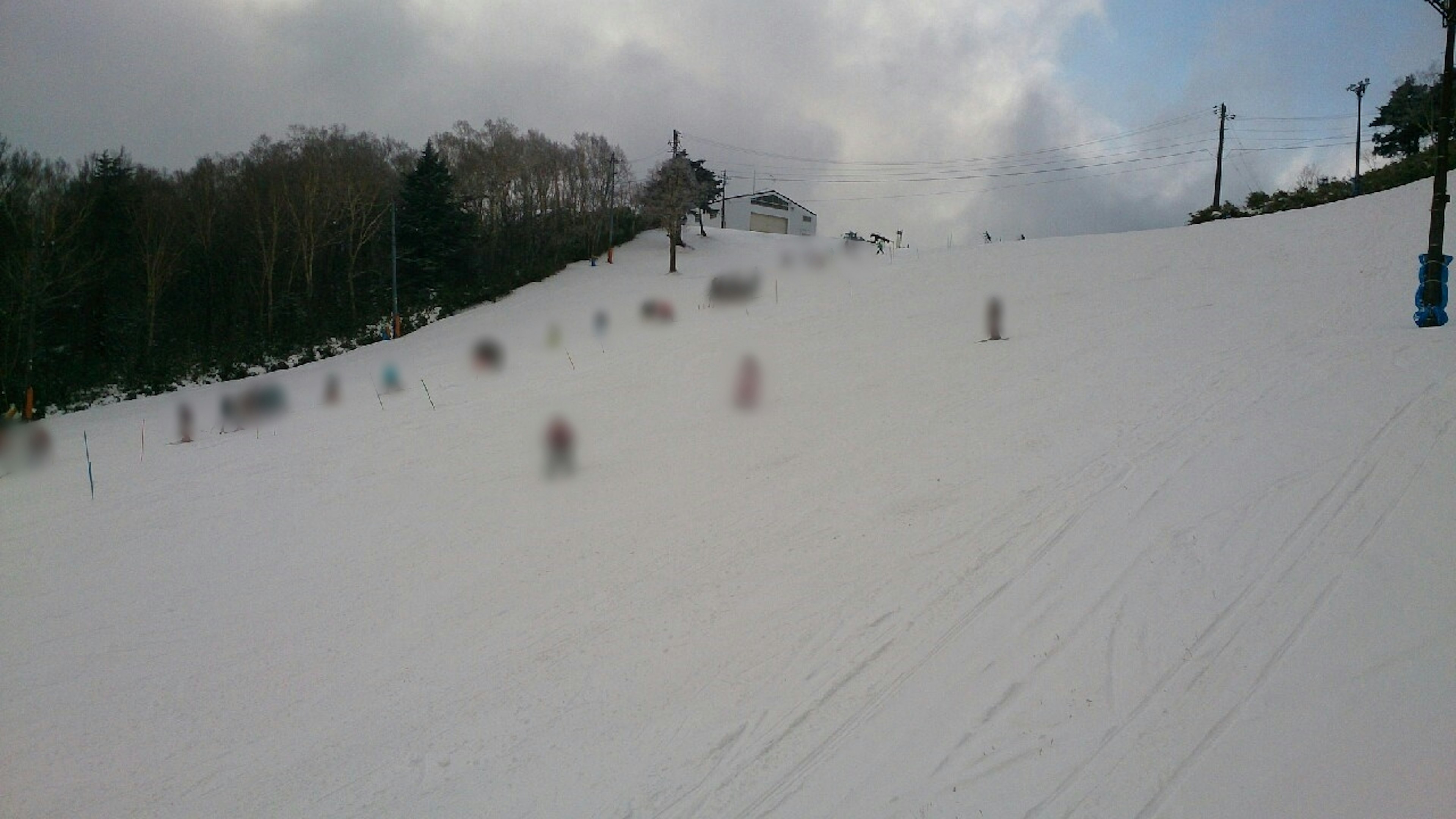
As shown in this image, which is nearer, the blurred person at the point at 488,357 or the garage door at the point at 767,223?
the blurred person at the point at 488,357

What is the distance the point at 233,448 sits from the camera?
17.2m

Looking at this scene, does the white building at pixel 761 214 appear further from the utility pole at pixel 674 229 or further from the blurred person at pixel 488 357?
the blurred person at pixel 488 357

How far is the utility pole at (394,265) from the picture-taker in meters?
34.7

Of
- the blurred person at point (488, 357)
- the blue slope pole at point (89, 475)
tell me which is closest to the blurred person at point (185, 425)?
the blue slope pole at point (89, 475)

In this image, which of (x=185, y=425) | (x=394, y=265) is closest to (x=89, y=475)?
(x=185, y=425)

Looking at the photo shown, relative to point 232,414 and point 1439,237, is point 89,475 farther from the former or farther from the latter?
point 1439,237

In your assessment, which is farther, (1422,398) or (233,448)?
(233,448)

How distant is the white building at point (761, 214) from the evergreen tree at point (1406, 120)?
4366cm

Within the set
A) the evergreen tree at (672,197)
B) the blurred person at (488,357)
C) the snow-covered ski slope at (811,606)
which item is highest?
the evergreen tree at (672,197)

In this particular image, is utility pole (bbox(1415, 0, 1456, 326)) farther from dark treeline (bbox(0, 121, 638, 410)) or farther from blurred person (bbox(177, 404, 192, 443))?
A: dark treeline (bbox(0, 121, 638, 410))

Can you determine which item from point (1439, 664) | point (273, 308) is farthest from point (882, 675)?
point (273, 308)

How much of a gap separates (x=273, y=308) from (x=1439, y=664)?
42811 millimetres

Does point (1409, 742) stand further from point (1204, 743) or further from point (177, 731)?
point (177, 731)

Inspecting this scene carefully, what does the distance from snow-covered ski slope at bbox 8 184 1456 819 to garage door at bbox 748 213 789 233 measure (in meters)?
61.3
